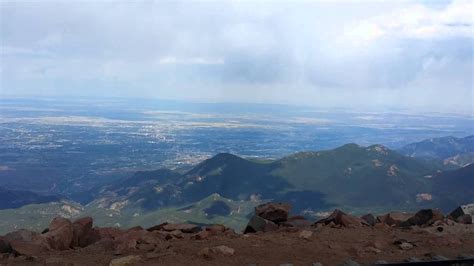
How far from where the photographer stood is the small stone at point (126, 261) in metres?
11.6

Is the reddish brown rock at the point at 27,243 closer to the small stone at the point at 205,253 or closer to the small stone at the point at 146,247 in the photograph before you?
the small stone at the point at 146,247

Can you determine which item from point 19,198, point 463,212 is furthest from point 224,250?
point 19,198

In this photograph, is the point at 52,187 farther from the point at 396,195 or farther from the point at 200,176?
the point at 396,195

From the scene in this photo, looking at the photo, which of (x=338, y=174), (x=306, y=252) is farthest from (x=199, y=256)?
(x=338, y=174)

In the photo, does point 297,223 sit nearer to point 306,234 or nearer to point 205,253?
point 306,234

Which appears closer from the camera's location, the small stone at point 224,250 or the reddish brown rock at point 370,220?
the small stone at point 224,250

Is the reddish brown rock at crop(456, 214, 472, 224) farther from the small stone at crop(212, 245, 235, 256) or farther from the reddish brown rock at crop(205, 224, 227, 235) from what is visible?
the small stone at crop(212, 245, 235, 256)

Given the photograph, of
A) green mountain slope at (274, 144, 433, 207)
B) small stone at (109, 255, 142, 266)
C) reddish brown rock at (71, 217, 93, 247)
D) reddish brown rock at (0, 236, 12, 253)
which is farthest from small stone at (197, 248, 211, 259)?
green mountain slope at (274, 144, 433, 207)

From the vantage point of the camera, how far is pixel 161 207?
141875mm

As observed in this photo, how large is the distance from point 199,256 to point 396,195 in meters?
130

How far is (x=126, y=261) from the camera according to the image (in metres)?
11.8

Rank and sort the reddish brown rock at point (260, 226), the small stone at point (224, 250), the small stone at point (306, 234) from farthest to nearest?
1. the reddish brown rock at point (260, 226)
2. the small stone at point (306, 234)
3. the small stone at point (224, 250)

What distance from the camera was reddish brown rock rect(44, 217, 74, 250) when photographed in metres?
14.0

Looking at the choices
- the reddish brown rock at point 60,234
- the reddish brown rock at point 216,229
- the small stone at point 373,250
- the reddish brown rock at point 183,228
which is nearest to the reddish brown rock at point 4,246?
the reddish brown rock at point 60,234
